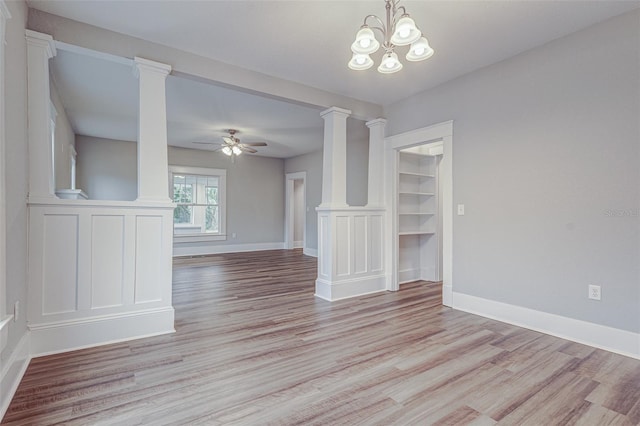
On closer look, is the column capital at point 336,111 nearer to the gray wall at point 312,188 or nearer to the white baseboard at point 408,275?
the white baseboard at point 408,275

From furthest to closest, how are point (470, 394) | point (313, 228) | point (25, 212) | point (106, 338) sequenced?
point (313, 228) → point (106, 338) → point (25, 212) → point (470, 394)

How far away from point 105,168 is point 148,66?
16.6ft

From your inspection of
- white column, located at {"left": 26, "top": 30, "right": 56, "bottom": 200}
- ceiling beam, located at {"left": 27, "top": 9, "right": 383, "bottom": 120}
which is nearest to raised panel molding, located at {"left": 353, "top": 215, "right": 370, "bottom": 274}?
ceiling beam, located at {"left": 27, "top": 9, "right": 383, "bottom": 120}

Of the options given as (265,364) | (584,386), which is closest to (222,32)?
(265,364)

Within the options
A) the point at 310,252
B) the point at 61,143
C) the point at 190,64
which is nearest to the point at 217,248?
the point at 310,252

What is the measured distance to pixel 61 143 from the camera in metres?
4.68

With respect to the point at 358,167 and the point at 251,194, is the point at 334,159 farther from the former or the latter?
the point at 251,194

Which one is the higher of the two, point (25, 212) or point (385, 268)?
point (25, 212)

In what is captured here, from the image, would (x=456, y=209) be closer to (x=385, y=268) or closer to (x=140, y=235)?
(x=385, y=268)

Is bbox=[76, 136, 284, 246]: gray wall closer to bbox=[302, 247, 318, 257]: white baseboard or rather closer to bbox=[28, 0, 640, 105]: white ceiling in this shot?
bbox=[302, 247, 318, 257]: white baseboard

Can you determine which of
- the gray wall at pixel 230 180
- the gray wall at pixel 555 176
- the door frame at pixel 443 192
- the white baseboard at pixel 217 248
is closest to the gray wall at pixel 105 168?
the gray wall at pixel 230 180

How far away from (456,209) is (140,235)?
3.14m

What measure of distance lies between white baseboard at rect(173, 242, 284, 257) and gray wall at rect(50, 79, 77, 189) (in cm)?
266

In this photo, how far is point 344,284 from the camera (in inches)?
153
